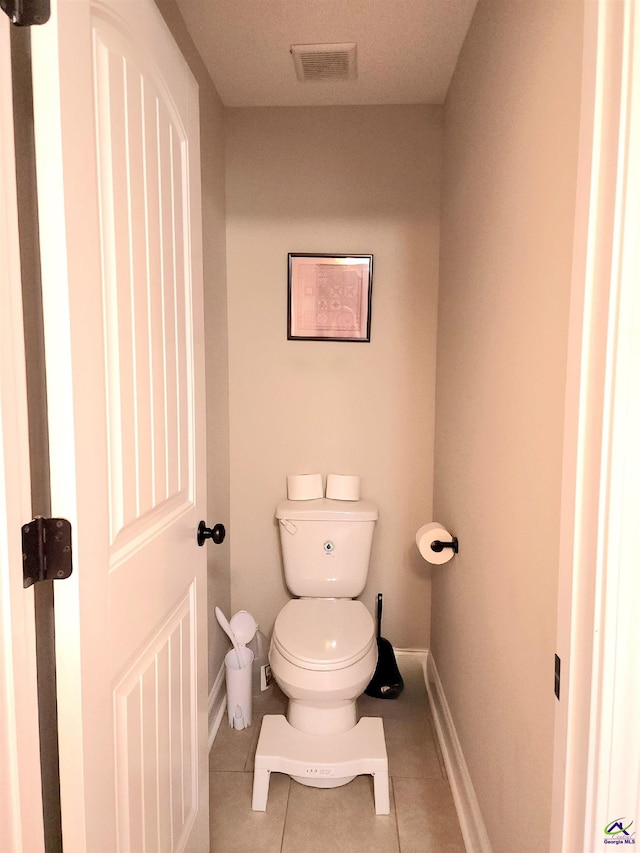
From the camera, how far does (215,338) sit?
215 centimetres

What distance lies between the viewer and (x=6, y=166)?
2.38 feet

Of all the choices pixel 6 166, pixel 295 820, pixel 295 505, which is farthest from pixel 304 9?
pixel 295 820

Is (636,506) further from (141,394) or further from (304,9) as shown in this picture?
(304,9)

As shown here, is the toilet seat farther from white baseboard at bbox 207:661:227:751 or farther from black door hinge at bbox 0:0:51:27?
black door hinge at bbox 0:0:51:27

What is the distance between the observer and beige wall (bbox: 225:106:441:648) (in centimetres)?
229

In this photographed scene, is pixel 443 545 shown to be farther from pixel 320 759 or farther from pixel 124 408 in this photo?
pixel 124 408

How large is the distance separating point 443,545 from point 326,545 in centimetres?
52

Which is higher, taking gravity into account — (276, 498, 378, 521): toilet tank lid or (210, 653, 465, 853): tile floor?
(276, 498, 378, 521): toilet tank lid

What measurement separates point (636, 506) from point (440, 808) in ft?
4.92

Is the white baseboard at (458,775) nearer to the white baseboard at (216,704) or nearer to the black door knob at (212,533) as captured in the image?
the white baseboard at (216,704)

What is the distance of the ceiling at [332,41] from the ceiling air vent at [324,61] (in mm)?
23

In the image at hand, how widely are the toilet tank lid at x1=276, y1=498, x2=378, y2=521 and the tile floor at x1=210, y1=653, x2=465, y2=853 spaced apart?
2.64 ft

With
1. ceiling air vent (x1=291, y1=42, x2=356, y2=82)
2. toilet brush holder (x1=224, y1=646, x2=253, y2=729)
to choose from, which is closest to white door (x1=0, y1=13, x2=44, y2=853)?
toilet brush holder (x1=224, y1=646, x2=253, y2=729)

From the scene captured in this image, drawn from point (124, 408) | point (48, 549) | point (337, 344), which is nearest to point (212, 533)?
point (124, 408)
